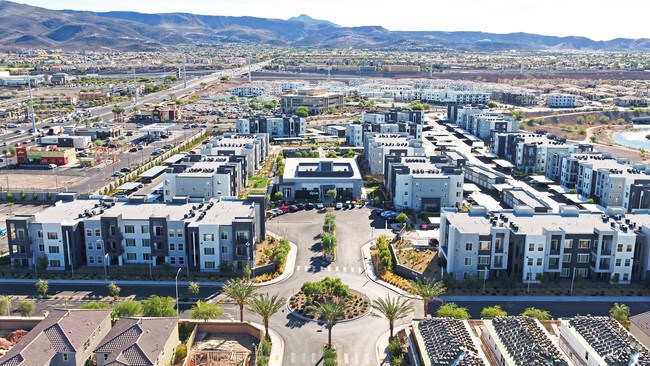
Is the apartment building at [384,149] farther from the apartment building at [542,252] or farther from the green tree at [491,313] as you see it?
the green tree at [491,313]

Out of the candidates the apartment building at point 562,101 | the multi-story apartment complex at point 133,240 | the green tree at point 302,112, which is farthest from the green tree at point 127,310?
the apartment building at point 562,101

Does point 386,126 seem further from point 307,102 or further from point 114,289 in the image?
point 114,289

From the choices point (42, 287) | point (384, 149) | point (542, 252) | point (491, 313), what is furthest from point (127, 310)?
point (384, 149)

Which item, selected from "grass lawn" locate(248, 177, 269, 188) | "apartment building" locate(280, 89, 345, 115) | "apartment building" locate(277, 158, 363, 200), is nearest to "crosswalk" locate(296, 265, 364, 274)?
"apartment building" locate(277, 158, 363, 200)

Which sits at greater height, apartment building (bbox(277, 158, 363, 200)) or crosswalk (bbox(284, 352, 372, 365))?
apartment building (bbox(277, 158, 363, 200))

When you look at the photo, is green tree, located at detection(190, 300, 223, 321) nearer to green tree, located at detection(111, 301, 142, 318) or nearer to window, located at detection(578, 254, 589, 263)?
green tree, located at detection(111, 301, 142, 318)

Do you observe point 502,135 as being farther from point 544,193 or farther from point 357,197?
point 357,197
